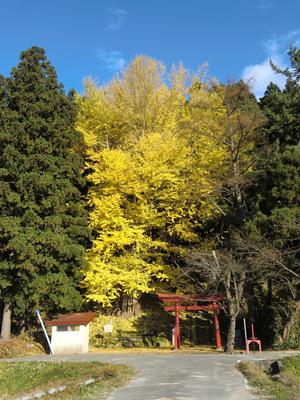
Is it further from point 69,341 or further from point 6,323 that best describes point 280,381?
point 6,323

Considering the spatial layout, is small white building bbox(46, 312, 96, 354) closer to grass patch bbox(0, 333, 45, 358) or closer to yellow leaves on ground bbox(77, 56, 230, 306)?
grass patch bbox(0, 333, 45, 358)

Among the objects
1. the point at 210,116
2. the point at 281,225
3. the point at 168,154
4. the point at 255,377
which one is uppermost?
the point at 210,116

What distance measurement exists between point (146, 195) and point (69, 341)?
861 cm

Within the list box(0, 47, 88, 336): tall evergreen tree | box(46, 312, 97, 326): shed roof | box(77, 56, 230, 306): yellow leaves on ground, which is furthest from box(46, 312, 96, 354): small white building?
box(77, 56, 230, 306): yellow leaves on ground

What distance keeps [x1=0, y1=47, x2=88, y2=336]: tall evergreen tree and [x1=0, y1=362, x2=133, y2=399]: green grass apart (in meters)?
5.91

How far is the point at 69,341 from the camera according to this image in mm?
21422

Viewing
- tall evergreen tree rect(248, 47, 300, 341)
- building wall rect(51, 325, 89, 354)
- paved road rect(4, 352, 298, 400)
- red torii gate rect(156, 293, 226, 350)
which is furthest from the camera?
red torii gate rect(156, 293, 226, 350)

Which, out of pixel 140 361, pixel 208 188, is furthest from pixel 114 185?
pixel 140 361

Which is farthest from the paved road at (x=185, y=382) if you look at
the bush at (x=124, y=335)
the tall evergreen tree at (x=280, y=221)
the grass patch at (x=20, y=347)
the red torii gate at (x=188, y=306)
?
the bush at (x=124, y=335)

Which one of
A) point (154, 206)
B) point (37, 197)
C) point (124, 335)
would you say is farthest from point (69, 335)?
point (154, 206)

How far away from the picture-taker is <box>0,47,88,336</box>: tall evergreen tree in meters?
21.5

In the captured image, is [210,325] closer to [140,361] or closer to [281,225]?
[281,225]

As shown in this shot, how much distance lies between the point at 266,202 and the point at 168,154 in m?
6.49

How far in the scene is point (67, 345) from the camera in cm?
2134
